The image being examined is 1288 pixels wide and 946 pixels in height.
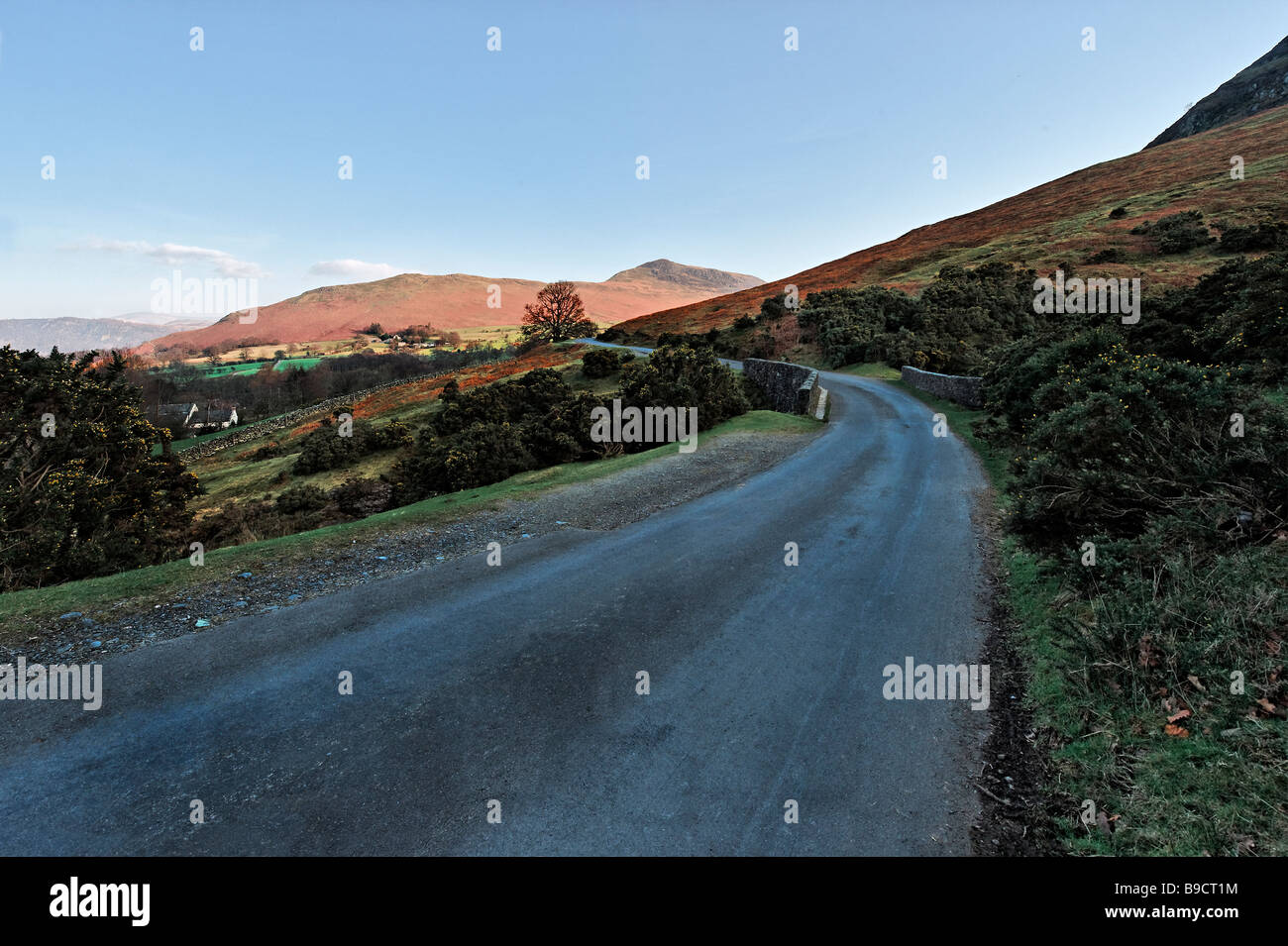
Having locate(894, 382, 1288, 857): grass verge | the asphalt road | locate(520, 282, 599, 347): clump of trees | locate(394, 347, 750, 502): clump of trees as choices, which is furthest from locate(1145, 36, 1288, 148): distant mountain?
the asphalt road

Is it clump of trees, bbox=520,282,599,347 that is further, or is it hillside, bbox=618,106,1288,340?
clump of trees, bbox=520,282,599,347

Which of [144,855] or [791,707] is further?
[791,707]

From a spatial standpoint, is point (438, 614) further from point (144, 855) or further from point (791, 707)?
point (791, 707)

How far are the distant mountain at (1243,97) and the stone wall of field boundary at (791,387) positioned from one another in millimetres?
113850

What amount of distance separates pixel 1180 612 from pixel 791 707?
3.50 m

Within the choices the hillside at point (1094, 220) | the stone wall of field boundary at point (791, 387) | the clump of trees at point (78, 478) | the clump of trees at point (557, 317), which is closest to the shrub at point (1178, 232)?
the hillside at point (1094, 220)

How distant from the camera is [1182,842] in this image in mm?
3053

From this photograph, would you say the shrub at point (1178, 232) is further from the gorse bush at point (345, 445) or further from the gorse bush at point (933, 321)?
the gorse bush at point (345, 445)

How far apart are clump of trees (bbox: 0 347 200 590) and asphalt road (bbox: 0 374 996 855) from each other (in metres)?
6.33

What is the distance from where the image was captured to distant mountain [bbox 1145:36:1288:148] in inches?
3273

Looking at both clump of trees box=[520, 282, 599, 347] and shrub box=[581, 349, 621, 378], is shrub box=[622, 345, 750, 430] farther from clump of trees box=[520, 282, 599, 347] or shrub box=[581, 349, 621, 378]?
clump of trees box=[520, 282, 599, 347]

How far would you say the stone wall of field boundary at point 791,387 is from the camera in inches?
896

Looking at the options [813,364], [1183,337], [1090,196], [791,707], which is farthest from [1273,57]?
[791,707]
